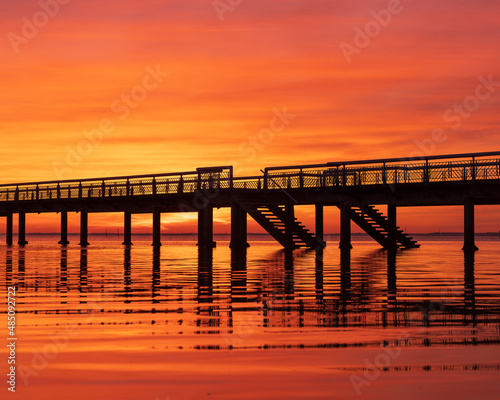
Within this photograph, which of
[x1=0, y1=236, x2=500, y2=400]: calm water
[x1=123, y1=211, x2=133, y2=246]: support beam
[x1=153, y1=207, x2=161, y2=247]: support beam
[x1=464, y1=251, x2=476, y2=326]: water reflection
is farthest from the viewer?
[x1=123, y1=211, x2=133, y2=246]: support beam

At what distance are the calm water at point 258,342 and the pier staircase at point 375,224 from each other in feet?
84.7

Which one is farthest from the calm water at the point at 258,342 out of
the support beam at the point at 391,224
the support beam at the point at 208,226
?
the support beam at the point at 391,224

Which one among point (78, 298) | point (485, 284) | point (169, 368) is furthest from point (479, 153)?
point (169, 368)

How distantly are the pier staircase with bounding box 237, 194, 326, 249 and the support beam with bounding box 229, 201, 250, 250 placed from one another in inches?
25.0

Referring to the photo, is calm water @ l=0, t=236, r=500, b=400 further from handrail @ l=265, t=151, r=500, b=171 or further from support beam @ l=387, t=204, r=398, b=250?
support beam @ l=387, t=204, r=398, b=250

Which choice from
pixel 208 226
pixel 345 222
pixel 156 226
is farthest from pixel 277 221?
pixel 156 226

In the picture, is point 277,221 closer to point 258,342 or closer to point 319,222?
point 319,222

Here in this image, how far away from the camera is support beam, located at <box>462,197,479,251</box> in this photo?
3409cm

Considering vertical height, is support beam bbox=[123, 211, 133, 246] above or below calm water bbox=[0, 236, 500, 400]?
above

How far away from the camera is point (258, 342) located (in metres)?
6.88

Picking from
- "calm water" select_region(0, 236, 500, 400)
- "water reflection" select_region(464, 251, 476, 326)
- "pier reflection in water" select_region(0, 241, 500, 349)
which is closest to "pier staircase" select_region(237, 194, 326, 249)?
"pier reflection in water" select_region(0, 241, 500, 349)

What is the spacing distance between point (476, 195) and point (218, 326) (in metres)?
27.4

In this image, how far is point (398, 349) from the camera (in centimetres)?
639

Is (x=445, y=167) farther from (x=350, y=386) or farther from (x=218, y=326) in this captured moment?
(x=350, y=386)
